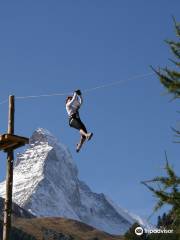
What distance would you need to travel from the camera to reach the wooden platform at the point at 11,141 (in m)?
18.0

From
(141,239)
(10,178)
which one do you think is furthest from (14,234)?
(10,178)

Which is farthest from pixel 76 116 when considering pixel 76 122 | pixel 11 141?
pixel 11 141

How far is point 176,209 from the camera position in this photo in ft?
40.7

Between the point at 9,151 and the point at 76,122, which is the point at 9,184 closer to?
the point at 9,151

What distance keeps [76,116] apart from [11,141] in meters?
2.07

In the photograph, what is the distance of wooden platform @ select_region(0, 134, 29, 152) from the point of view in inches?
710

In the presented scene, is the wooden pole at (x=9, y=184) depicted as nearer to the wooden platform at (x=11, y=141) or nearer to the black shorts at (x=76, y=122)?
the wooden platform at (x=11, y=141)

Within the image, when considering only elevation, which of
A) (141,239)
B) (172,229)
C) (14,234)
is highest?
(14,234)

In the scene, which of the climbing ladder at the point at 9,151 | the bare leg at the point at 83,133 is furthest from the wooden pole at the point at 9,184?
the bare leg at the point at 83,133

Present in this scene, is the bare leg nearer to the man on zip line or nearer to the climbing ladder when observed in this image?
the man on zip line

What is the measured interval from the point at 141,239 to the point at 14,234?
4291 inches

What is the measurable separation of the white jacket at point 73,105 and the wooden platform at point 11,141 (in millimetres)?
1533

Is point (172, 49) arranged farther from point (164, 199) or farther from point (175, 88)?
point (164, 199)

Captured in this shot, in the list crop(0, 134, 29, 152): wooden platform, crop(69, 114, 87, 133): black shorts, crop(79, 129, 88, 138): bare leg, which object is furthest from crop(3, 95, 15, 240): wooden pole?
crop(79, 129, 88, 138): bare leg
